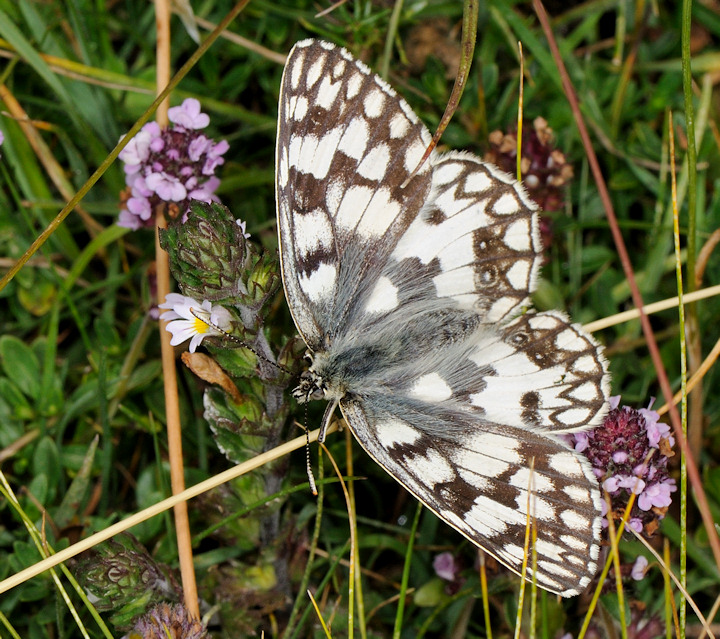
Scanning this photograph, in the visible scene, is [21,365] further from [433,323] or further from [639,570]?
[639,570]

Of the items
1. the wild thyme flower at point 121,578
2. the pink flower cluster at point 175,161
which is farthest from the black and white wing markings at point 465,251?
the wild thyme flower at point 121,578

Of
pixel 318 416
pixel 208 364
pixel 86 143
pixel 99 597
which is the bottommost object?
pixel 99 597

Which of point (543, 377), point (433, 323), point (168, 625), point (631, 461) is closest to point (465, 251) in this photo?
point (433, 323)

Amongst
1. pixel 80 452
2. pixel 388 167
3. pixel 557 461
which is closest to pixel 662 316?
pixel 557 461

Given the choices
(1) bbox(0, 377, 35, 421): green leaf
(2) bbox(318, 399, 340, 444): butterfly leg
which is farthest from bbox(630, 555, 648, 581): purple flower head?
(1) bbox(0, 377, 35, 421): green leaf

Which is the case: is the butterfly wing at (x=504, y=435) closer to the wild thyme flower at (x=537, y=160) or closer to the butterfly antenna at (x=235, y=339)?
the butterfly antenna at (x=235, y=339)

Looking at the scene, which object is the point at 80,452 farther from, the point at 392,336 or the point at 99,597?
the point at 392,336

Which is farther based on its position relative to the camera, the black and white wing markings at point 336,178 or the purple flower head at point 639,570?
the purple flower head at point 639,570
